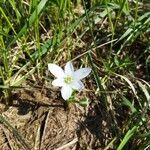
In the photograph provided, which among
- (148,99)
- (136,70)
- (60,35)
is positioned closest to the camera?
(148,99)

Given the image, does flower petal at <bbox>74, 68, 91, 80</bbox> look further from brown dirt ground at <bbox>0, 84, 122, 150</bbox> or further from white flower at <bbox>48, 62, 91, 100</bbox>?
brown dirt ground at <bbox>0, 84, 122, 150</bbox>

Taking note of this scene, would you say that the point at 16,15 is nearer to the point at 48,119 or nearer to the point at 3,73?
the point at 3,73

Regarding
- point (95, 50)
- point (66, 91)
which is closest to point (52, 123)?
point (66, 91)

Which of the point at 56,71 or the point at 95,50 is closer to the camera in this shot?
the point at 56,71

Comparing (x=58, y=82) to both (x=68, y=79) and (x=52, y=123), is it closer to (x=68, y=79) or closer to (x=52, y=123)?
(x=68, y=79)

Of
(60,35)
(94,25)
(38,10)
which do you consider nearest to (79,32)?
(94,25)

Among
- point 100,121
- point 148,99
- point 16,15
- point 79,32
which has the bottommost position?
point 100,121

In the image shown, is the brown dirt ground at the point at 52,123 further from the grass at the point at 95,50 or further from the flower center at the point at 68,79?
the flower center at the point at 68,79

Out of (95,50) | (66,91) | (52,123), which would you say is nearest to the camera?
(66,91)
